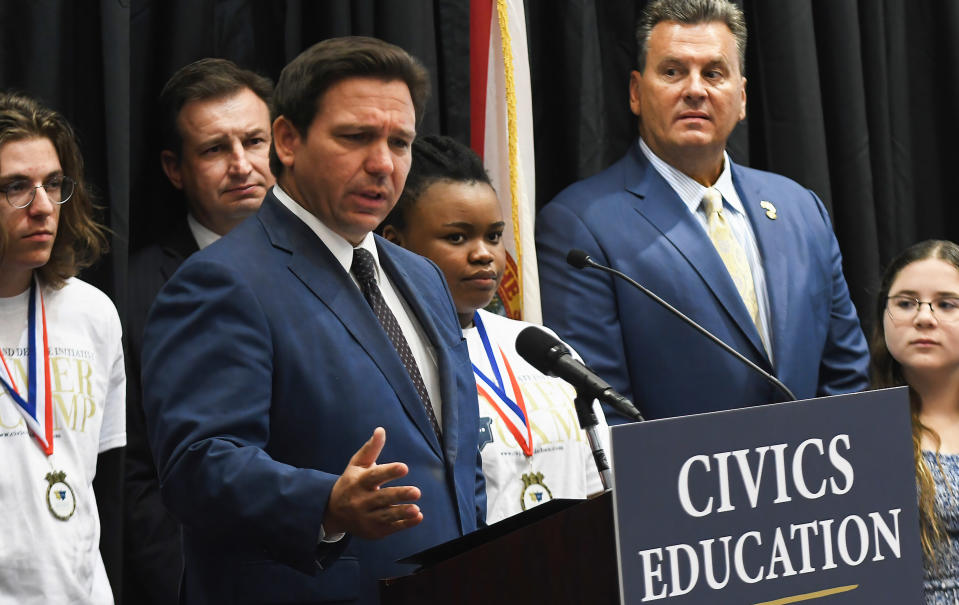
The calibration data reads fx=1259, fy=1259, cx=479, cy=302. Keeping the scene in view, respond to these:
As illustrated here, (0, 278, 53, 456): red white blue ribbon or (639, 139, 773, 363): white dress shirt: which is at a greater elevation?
(639, 139, 773, 363): white dress shirt

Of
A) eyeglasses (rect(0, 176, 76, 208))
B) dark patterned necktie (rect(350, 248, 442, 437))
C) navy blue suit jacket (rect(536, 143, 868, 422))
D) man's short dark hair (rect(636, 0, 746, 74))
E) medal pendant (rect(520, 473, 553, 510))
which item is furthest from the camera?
man's short dark hair (rect(636, 0, 746, 74))

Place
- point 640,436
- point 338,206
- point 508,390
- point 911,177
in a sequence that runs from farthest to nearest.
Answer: point 911,177, point 508,390, point 338,206, point 640,436

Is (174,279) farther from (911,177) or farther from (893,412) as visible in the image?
(911,177)

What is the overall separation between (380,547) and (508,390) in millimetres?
893

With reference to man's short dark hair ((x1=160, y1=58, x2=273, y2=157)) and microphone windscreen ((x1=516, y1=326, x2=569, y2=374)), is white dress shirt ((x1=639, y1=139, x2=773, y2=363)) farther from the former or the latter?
microphone windscreen ((x1=516, y1=326, x2=569, y2=374))

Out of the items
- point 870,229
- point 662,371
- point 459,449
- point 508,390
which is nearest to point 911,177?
point 870,229

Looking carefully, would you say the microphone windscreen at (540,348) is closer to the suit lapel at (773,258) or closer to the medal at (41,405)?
the medal at (41,405)

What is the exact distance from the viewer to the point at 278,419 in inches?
73.7

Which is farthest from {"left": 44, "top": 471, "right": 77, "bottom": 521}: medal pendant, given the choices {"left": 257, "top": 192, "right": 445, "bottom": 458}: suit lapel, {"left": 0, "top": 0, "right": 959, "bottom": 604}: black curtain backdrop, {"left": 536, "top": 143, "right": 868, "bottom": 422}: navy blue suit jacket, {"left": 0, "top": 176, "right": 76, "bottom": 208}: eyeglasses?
{"left": 536, "top": 143, "right": 868, "bottom": 422}: navy blue suit jacket

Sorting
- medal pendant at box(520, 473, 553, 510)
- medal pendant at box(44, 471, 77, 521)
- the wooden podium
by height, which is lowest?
the wooden podium

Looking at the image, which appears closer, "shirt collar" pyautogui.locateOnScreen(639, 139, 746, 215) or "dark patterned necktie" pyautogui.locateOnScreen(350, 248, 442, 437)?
"dark patterned necktie" pyautogui.locateOnScreen(350, 248, 442, 437)

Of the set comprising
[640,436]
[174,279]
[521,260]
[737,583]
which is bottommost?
[737,583]

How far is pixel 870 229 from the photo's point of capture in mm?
4098

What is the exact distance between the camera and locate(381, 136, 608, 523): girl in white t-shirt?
104 inches
